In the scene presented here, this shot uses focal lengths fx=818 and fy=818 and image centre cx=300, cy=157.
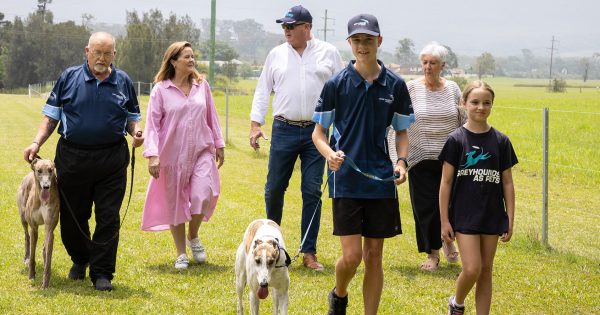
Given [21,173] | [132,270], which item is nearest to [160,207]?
[132,270]

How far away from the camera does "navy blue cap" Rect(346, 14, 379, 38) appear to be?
5273 millimetres

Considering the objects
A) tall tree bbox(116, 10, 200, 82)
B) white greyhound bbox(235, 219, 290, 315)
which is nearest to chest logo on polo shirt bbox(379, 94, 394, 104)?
white greyhound bbox(235, 219, 290, 315)

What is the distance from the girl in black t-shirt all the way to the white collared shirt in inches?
93.2

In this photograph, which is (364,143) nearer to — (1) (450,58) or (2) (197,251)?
(2) (197,251)

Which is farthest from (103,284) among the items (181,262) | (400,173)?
(400,173)

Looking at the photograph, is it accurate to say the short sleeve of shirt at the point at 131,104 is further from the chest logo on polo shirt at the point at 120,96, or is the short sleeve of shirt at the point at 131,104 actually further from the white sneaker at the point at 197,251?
the white sneaker at the point at 197,251

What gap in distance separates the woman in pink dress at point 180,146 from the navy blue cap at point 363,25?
2.76 meters

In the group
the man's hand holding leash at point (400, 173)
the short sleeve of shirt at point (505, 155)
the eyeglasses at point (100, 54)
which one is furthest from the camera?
the eyeglasses at point (100, 54)

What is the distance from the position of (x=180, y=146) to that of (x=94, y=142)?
108 centimetres

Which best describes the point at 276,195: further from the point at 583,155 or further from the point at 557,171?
the point at 583,155

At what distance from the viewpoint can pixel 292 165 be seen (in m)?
8.00

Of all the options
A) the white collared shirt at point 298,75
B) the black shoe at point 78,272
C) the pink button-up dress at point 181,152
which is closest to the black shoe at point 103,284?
the black shoe at point 78,272

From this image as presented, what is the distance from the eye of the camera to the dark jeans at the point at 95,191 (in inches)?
275

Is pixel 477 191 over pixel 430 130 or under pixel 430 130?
under
